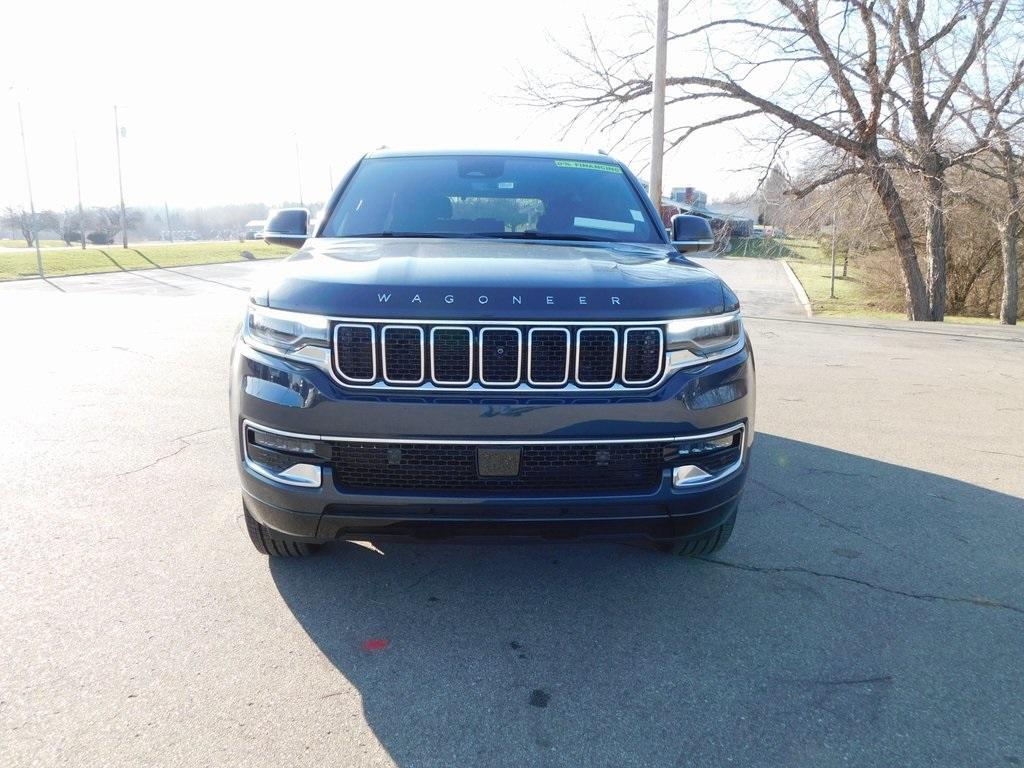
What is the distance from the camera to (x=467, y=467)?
272 cm

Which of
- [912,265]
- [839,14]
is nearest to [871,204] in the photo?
[912,265]

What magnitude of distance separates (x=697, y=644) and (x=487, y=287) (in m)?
1.49

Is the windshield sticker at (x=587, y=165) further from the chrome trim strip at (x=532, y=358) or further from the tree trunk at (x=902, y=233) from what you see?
the tree trunk at (x=902, y=233)

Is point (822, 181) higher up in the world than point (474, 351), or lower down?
higher up

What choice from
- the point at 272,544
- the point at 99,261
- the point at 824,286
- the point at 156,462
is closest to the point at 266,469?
the point at 272,544

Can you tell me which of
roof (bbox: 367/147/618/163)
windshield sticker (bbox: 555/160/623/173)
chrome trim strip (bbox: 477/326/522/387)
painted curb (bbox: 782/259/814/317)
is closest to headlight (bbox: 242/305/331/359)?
chrome trim strip (bbox: 477/326/522/387)

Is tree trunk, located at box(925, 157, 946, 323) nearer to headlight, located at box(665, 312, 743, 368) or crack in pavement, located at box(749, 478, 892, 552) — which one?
crack in pavement, located at box(749, 478, 892, 552)

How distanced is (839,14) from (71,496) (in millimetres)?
17155

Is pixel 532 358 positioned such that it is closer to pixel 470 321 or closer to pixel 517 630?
pixel 470 321

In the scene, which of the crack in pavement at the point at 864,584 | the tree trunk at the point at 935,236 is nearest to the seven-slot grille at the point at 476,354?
the crack in pavement at the point at 864,584

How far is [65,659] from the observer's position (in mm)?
2760

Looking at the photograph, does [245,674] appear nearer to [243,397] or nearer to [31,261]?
[243,397]

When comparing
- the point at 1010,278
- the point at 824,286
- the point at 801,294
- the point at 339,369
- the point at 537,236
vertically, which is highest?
the point at 537,236

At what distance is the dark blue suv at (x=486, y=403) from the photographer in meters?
2.69
